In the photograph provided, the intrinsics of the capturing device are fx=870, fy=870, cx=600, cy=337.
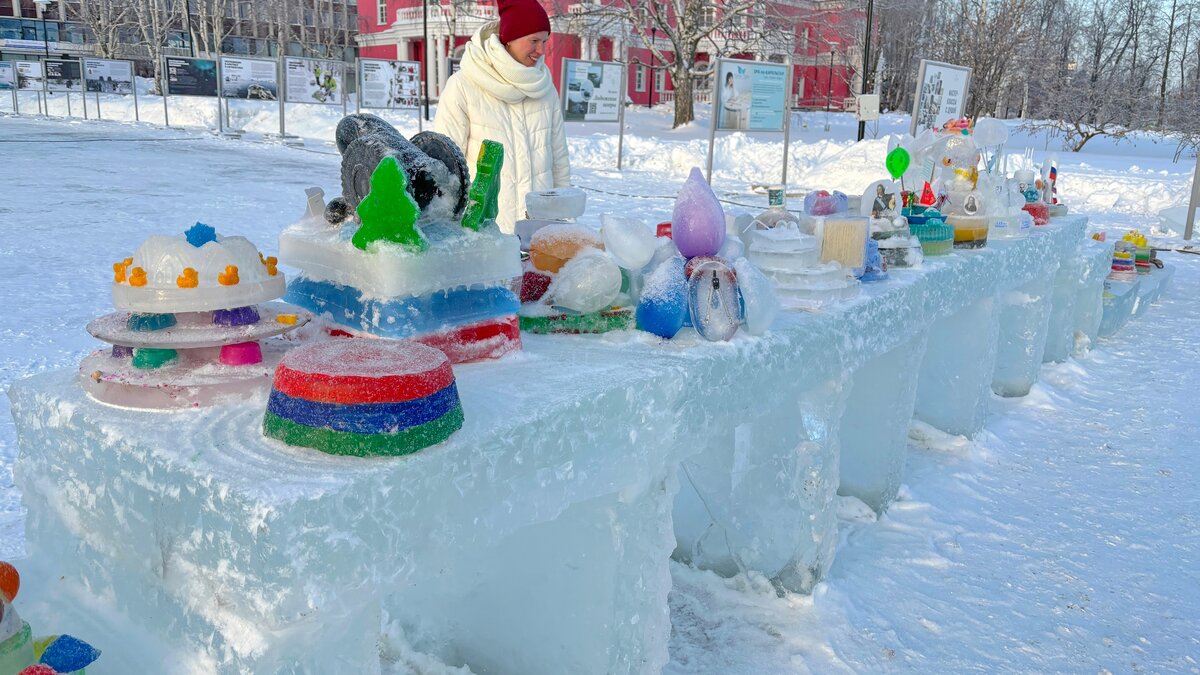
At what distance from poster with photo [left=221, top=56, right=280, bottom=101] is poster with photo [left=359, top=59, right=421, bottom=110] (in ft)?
9.80

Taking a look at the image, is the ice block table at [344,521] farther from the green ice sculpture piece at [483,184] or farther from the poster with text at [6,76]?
the poster with text at [6,76]

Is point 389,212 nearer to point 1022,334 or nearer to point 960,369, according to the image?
point 960,369

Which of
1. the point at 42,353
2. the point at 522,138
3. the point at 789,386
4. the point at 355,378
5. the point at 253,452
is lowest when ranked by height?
the point at 42,353

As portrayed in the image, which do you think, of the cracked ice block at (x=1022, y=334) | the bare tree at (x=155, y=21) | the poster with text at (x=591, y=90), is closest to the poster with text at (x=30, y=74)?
the bare tree at (x=155, y=21)

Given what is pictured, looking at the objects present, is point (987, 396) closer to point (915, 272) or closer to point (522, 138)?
point (915, 272)

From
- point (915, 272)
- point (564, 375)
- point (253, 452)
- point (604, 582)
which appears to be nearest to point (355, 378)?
point (253, 452)

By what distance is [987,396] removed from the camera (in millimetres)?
3488

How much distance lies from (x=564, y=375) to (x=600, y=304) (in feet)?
1.04

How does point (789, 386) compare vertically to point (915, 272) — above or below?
below

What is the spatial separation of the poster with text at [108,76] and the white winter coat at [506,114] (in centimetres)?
2100

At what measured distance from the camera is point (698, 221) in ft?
6.06

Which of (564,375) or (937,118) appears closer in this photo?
(564,375)

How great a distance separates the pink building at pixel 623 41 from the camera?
22.4 meters

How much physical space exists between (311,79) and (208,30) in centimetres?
3006
